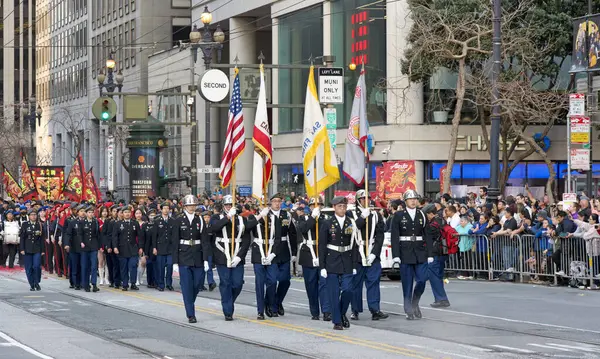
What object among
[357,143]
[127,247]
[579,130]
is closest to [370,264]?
[357,143]

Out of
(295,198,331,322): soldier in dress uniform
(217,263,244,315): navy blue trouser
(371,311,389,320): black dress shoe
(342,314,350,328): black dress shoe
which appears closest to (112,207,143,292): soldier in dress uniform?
(217,263,244,315): navy blue trouser

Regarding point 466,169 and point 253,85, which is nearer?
point 253,85

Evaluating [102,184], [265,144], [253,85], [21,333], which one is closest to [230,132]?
[265,144]

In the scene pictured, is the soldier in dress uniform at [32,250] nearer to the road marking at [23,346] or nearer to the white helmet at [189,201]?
the white helmet at [189,201]

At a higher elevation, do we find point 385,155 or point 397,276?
point 385,155

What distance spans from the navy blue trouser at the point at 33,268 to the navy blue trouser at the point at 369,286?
10.2 metres

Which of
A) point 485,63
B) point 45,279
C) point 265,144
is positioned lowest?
point 45,279

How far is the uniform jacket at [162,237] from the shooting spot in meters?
27.0

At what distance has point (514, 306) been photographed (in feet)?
70.4

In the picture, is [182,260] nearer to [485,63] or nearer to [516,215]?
[516,215]

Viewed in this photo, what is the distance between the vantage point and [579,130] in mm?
28141

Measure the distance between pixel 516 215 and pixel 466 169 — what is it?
20.7m

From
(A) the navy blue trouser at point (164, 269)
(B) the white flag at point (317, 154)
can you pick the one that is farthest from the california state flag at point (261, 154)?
(A) the navy blue trouser at point (164, 269)

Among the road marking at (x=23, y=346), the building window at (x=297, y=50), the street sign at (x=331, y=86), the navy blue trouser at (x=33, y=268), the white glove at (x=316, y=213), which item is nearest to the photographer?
the road marking at (x=23, y=346)
